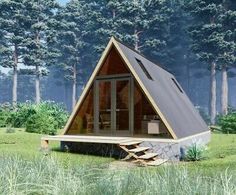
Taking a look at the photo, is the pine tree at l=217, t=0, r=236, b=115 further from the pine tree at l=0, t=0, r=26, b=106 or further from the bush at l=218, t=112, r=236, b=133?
the pine tree at l=0, t=0, r=26, b=106

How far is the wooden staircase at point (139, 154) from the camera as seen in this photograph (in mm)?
12711

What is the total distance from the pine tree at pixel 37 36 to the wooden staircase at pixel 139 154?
114ft

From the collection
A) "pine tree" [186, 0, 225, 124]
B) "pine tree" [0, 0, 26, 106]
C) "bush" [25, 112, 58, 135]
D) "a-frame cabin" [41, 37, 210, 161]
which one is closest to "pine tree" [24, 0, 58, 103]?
"pine tree" [0, 0, 26, 106]

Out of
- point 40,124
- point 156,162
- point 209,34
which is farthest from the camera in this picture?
point 209,34

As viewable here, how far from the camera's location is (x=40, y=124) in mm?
21875

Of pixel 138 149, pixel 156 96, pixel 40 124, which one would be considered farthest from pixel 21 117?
pixel 138 149

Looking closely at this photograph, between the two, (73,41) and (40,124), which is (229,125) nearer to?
(40,124)

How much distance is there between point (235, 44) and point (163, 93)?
28438mm

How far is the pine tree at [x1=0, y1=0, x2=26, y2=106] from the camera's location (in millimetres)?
46844

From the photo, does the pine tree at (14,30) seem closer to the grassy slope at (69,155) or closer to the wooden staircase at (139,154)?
the grassy slope at (69,155)

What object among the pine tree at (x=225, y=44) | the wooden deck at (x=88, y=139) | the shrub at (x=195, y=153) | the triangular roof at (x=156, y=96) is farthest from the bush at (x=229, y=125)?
the wooden deck at (x=88, y=139)

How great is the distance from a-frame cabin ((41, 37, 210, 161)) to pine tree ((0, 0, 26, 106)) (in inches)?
1273

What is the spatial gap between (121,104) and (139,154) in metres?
2.44

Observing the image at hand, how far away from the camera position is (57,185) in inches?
204
